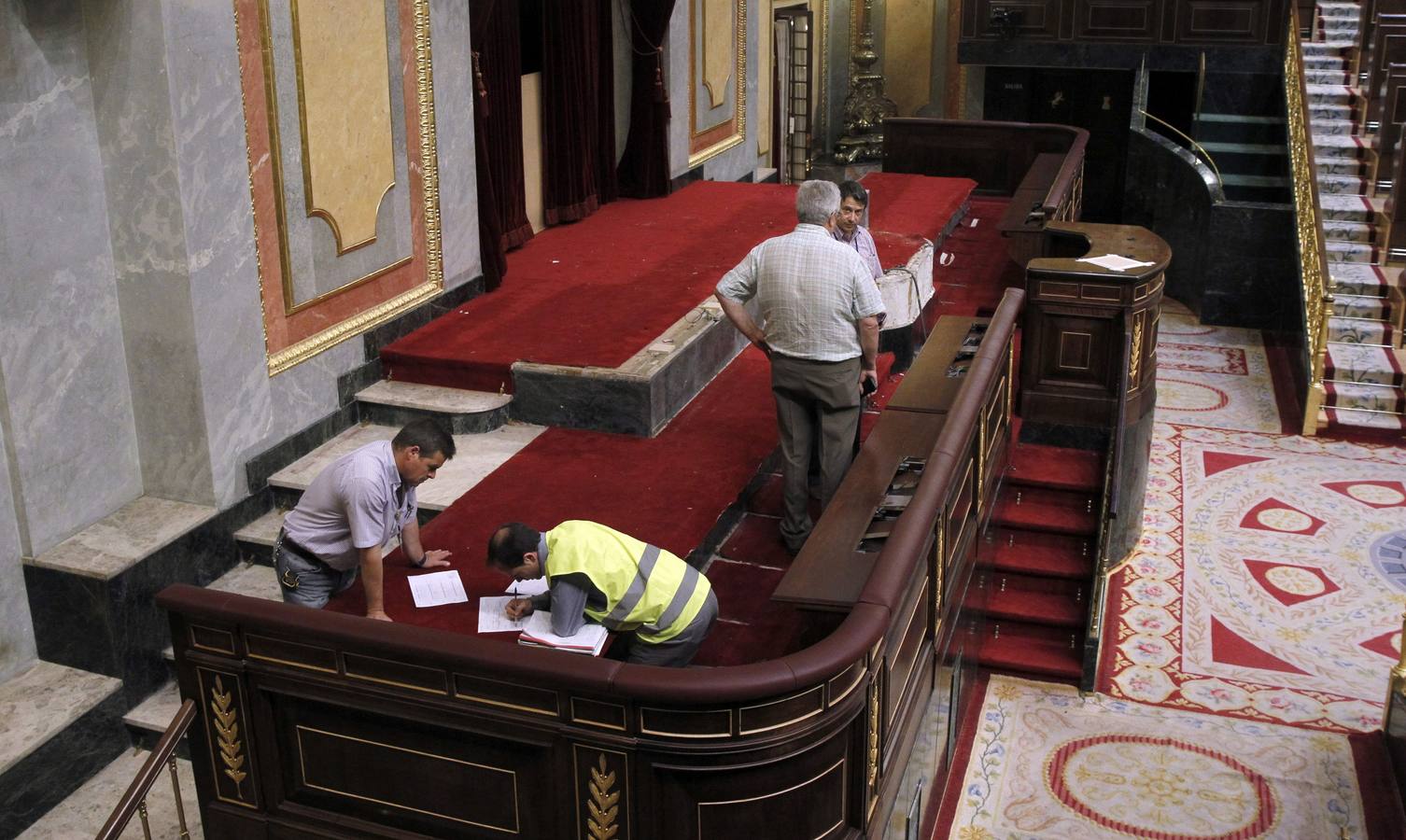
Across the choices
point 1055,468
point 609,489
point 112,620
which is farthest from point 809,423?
point 112,620

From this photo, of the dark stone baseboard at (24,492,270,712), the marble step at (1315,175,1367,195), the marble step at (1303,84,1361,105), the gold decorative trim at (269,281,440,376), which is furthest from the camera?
the marble step at (1303,84,1361,105)

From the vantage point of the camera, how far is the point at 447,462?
21.5 feet

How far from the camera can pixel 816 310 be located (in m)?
5.45

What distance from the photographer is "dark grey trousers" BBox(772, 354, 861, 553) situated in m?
5.59

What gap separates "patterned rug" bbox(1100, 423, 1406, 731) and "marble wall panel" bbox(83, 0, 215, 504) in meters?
4.43

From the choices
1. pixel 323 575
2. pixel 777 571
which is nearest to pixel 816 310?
pixel 777 571

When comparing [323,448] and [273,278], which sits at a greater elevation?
[273,278]

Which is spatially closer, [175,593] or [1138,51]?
[175,593]

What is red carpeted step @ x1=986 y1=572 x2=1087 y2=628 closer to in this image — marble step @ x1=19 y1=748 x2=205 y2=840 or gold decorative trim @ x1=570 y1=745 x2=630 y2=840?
gold decorative trim @ x1=570 y1=745 x2=630 y2=840

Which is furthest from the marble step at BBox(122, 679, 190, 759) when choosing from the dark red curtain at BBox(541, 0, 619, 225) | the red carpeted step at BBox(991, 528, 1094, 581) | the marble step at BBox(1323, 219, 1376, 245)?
the marble step at BBox(1323, 219, 1376, 245)

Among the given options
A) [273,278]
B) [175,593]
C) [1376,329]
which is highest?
[273,278]

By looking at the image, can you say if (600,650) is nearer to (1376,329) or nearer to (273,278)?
(273,278)

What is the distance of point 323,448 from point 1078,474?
12.7 feet

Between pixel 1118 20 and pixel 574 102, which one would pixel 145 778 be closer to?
pixel 574 102
